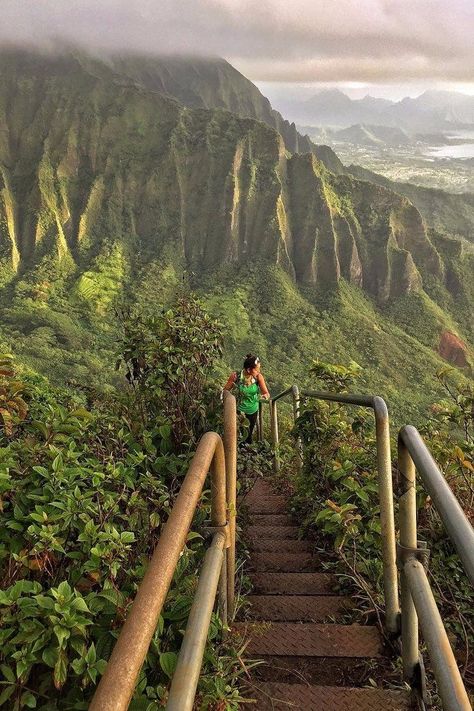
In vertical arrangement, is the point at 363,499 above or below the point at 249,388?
above

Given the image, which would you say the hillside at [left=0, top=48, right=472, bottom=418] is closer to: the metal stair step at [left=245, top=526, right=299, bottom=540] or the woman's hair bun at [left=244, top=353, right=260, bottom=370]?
the woman's hair bun at [left=244, top=353, right=260, bottom=370]

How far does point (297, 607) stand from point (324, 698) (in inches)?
26.8

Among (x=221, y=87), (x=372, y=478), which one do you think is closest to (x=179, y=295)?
(x=372, y=478)

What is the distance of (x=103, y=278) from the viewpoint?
68312 millimetres

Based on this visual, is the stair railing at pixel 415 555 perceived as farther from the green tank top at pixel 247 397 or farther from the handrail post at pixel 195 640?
the green tank top at pixel 247 397

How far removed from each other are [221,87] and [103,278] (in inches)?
2971

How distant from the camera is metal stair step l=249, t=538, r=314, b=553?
324 centimetres

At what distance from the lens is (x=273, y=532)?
144 inches

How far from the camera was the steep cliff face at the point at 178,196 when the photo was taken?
73812 mm

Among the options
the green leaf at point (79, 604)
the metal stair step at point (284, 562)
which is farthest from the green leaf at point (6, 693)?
the metal stair step at point (284, 562)

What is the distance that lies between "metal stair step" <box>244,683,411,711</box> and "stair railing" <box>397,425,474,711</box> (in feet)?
0.28

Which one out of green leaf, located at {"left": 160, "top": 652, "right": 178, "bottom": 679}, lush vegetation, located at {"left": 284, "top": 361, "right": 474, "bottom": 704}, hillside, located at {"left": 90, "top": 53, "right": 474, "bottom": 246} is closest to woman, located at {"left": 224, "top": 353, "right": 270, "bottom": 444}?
lush vegetation, located at {"left": 284, "top": 361, "right": 474, "bottom": 704}

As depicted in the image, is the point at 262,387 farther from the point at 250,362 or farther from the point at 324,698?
the point at 324,698

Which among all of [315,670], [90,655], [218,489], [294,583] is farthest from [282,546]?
[90,655]
